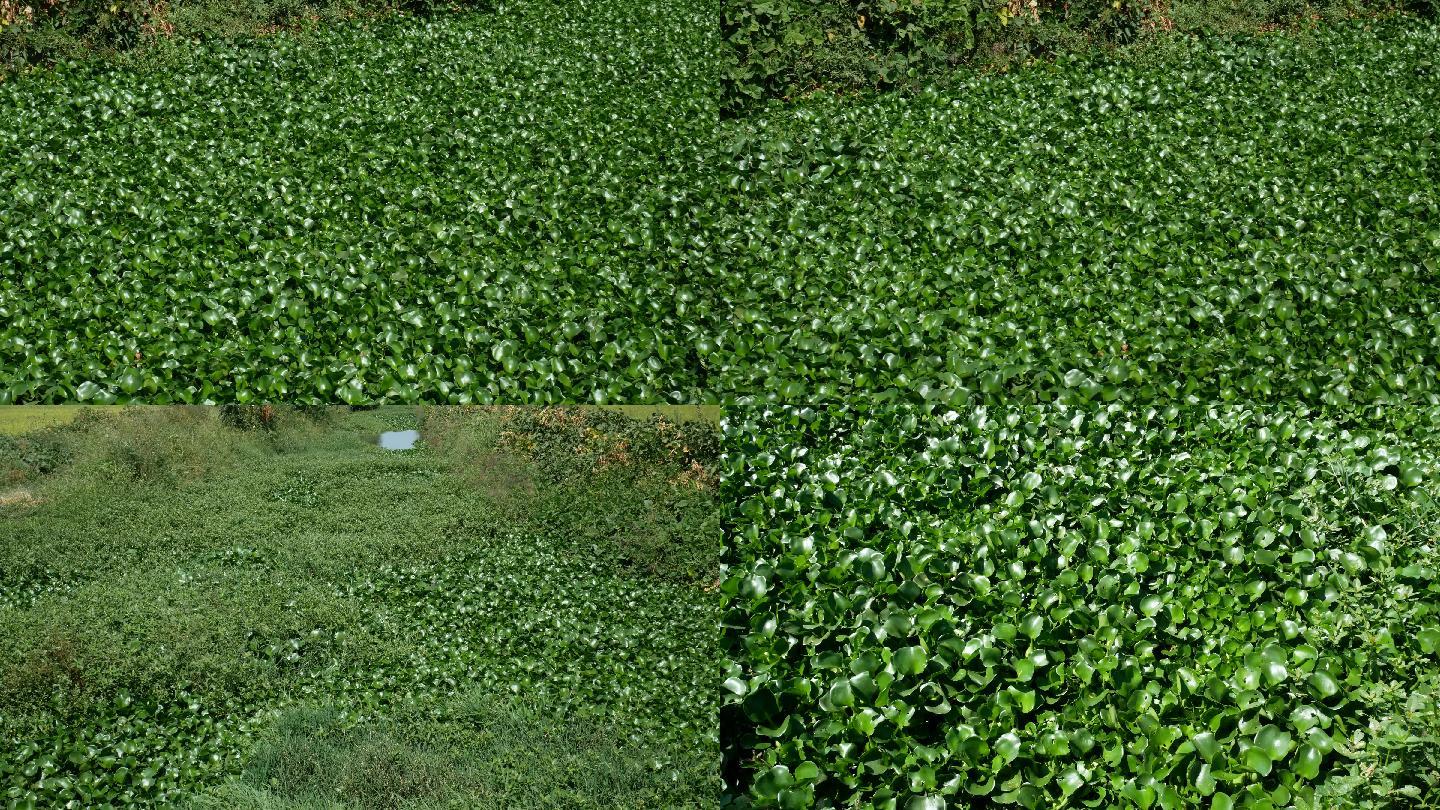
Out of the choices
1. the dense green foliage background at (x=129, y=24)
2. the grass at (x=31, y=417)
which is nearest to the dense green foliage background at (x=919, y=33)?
the dense green foliage background at (x=129, y=24)

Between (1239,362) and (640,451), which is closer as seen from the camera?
(640,451)

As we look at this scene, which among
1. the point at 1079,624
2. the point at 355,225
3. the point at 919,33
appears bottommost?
the point at 1079,624

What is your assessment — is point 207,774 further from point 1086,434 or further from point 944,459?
point 1086,434

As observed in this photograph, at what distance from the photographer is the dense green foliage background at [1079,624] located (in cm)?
339

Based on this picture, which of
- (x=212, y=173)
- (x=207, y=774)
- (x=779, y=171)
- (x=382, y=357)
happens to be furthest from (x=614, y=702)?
(x=212, y=173)

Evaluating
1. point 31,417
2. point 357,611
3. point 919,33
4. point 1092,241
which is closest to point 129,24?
point 919,33

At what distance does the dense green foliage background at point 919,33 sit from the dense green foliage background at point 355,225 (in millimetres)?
613

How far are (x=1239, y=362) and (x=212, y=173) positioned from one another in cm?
652

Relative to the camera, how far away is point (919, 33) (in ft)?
30.7

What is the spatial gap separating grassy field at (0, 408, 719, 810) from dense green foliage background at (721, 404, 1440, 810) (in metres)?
0.34

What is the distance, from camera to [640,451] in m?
3.93

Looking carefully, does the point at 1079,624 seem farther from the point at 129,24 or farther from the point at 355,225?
the point at 129,24

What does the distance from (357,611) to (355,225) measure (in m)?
3.73

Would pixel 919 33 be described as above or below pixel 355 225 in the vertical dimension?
above
